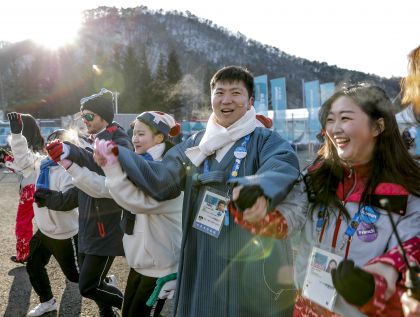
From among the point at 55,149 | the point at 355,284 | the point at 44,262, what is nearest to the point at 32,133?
the point at 44,262

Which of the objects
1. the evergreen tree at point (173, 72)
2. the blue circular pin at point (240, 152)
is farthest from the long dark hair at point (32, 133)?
the evergreen tree at point (173, 72)

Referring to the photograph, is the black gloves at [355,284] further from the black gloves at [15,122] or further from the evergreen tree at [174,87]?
the evergreen tree at [174,87]

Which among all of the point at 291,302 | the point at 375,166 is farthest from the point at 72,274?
the point at 375,166

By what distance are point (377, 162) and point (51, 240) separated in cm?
332

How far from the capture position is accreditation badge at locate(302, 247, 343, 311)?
1.60 meters

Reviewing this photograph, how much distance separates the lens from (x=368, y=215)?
1.63 m

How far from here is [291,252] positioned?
7.39 ft

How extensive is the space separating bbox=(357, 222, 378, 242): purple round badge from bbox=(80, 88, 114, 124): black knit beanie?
2.65 m

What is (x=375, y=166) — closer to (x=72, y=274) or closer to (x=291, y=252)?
(x=291, y=252)

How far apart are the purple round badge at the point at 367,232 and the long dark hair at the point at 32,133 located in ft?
13.8

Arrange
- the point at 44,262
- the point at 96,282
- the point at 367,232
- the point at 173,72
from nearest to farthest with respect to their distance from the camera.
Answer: the point at 367,232 < the point at 96,282 < the point at 44,262 < the point at 173,72

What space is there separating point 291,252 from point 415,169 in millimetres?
854

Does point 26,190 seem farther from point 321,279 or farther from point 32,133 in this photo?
point 321,279

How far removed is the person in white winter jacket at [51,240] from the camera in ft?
12.8
